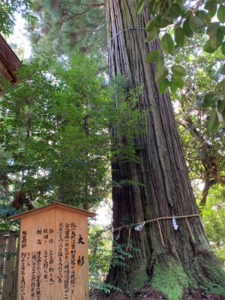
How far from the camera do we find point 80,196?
2.61 metres

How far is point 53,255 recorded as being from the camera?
1.75 meters

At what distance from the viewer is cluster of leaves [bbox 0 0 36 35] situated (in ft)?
12.0

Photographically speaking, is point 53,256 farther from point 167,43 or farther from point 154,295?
point 167,43

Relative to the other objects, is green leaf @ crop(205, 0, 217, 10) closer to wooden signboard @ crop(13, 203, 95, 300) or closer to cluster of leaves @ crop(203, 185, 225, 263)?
wooden signboard @ crop(13, 203, 95, 300)

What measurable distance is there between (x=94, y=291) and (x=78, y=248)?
1.26 meters

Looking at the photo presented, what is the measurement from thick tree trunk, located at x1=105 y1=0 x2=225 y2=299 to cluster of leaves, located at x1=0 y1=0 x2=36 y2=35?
1624 millimetres

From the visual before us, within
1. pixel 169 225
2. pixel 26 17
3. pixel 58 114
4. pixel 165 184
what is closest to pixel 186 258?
pixel 169 225

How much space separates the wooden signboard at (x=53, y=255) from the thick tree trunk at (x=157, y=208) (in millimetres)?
851

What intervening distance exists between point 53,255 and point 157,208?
56.0 inches

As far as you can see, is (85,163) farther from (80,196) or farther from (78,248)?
(78,248)

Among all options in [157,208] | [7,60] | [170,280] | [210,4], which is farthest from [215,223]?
[210,4]

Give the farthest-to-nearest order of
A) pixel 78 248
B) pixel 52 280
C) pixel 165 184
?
pixel 165 184
pixel 78 248
pixel 52 280

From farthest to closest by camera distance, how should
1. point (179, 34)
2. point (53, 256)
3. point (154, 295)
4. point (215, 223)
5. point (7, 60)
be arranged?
point (215, 223) → point (7, 60) → point (154, 295) → point (53, 256) → point (179, 34)

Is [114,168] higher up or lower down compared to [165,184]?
higher up
